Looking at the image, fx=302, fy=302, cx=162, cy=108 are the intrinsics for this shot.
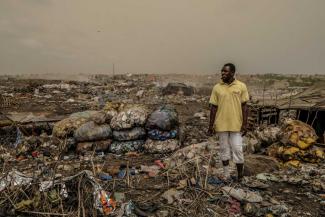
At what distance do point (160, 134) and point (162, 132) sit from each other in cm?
6

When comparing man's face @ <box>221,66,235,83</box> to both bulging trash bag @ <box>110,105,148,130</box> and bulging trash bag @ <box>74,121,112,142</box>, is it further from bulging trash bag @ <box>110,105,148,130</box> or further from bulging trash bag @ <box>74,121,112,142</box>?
bulging trash bag @ <box>74,121,112,142</box>

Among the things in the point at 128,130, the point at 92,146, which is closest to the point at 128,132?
the point at 128,130

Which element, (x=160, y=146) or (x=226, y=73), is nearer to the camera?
(x=226, y=73)

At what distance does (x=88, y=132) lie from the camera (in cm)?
573

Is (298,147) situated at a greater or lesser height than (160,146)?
greater

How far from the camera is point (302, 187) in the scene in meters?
4.17

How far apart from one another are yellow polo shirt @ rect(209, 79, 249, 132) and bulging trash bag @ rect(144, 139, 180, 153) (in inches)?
74.8

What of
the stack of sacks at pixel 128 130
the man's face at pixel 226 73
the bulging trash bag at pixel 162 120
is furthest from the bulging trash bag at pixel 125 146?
the man's face at pixel 226 73

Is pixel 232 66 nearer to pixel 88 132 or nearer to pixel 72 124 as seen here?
pixel 88 132

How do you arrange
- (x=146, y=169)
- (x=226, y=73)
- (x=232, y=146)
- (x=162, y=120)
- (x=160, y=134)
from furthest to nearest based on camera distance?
1. (x=160, y=134)
2. (x=162, y=120)
3. (x=146, y=169)
4. (x=232, y=146)
5. (x=226, y=73)

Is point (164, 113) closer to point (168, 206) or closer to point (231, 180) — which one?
point (231, 180)

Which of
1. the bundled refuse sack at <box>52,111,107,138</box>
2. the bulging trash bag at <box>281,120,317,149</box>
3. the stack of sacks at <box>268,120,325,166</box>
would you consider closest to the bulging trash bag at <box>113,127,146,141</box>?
the bundled refuse sack at <box>52,111,107,138</box>

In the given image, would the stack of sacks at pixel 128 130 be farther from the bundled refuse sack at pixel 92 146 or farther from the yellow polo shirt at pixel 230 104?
the yellow polo shirt at pixel 230 104

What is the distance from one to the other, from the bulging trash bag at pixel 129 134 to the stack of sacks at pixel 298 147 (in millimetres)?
2457
